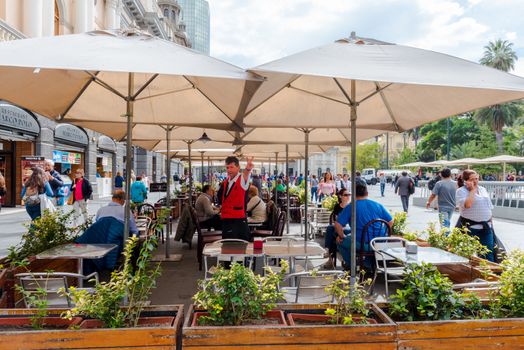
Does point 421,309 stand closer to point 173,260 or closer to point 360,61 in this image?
point 360,61

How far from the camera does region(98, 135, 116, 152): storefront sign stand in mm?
26828

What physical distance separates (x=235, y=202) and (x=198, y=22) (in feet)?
580

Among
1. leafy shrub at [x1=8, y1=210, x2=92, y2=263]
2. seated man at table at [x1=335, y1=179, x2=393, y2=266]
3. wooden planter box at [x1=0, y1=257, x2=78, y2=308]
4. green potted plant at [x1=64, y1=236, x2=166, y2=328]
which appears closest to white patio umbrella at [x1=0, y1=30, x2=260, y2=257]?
wooden planter box at [x1=0, y1=257, x2=78, y2=308]

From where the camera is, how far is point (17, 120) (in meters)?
16.9

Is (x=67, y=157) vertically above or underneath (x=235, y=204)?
above

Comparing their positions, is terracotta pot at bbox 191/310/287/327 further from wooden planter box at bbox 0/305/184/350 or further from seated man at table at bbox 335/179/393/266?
seated man at table at bbox 335/179/393/266

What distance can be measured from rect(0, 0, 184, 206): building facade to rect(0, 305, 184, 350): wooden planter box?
1255 centimetres

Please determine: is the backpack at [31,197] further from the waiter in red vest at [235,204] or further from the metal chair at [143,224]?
the waiter in red vest at [235,204]

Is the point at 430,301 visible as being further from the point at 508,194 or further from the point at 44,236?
the point at 508,194

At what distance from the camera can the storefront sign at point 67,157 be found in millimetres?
20928

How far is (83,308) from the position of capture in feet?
8.55

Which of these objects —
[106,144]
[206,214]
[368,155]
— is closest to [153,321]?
[206,214]

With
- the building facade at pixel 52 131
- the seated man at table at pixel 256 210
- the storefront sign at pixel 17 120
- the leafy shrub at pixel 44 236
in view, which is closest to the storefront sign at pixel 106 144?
the building facade at pixel 52 131

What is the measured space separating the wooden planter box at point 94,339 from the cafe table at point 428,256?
2875 mm
